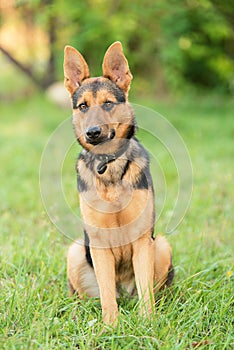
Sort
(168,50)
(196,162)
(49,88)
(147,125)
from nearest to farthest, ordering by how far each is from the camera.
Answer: (147,125), (196,162), (168,50), (49,88)

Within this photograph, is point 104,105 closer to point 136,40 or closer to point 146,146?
point 146,146

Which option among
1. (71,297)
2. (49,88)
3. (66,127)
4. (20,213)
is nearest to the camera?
(71,297)

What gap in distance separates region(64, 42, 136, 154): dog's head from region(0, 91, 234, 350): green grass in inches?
39.8

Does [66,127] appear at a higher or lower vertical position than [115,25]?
lower

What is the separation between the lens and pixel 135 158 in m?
3.51

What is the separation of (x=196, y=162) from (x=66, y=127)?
249 cm

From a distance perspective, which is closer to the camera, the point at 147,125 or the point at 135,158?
the point at 135,158

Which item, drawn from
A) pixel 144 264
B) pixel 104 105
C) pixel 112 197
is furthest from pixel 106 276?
pixel 104 105

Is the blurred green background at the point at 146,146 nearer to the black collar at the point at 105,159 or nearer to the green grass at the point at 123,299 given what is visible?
the green grass at the point at 123,299

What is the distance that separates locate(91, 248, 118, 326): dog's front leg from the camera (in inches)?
128

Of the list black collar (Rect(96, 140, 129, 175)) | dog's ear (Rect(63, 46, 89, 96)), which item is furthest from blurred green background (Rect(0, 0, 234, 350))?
dog's ear (Rect(63, 46, 89, 96))

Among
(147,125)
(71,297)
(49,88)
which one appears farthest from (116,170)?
(49,88)

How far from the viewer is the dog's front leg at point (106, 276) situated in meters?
3.26

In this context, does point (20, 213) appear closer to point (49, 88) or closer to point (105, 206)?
point (105, 206)
